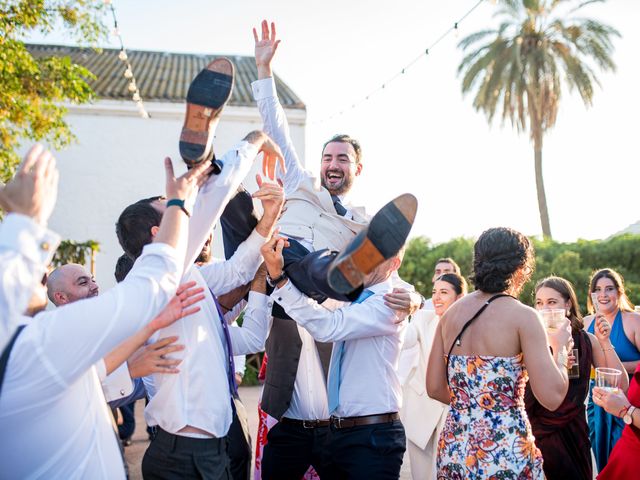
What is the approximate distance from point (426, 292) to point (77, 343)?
12.8 m

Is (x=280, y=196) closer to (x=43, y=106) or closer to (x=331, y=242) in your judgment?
(x=331, y=242)

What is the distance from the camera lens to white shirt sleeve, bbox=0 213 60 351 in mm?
1515

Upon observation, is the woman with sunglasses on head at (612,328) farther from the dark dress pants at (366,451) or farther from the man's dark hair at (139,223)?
the man's dark hair at (139,223)

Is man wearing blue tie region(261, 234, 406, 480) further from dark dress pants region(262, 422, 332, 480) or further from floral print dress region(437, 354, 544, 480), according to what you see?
floral print dress region(437, 354, 544, 480)

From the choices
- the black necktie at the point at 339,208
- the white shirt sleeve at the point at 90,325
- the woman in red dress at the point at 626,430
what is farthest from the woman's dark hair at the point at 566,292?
the white shirt sleeve at the point at 90,325

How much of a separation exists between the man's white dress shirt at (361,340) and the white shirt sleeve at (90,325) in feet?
4.57

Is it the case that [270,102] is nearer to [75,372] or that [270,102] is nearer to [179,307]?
[179,307]

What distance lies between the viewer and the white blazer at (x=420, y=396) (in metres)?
4.95

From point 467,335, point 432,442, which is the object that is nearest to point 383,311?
point 467,335

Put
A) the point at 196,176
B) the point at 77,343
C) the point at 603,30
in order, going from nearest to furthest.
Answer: the point at 77,343, the point at 196,176, the point at 603,30

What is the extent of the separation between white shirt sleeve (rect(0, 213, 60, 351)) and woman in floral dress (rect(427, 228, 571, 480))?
2.11 m

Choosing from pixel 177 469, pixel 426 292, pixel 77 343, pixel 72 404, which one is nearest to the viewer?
pixel 77 343

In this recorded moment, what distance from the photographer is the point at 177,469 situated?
88.8 inches

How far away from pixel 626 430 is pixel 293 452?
1790mm
